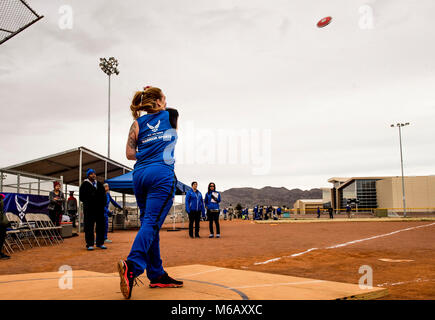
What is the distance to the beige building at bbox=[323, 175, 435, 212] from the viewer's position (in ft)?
222

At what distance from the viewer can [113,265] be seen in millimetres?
6781

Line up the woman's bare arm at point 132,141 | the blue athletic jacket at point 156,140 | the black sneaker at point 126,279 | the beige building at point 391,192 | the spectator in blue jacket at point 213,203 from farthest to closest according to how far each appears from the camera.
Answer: the beige building at point 391,192 → the spectator in blue jacket at point 213,203 → the woman's bare arm at point 132,141 → the blue athletic jacket at point 156,140 → the black sneaker at point 126,279

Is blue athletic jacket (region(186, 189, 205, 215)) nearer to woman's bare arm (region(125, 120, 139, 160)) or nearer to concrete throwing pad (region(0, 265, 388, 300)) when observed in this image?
concrete throwing pad (region(0, 265, 388, 300))

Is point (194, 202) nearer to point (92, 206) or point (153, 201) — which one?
point (92, 206)

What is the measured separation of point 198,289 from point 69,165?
19324 millimetres

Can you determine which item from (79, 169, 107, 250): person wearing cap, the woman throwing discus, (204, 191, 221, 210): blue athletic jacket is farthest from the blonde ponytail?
(204, 191, 221, 210): blue athletic jacket

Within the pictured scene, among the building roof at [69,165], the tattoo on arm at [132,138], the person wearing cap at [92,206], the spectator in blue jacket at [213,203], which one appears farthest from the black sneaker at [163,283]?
the building roof at [69,165]

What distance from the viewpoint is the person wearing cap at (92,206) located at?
378 inches

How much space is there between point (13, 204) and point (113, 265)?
609cm

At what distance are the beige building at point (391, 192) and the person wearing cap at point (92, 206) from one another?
5896 cm

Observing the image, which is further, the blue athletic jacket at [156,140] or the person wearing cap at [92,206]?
the person wearing cap at [92,206]

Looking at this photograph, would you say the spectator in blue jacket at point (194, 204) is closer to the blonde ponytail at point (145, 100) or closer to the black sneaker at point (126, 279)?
the blonde ponytail at point (145, 100)
